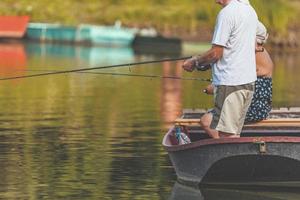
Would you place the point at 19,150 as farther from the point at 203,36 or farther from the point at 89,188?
the point at 203,36

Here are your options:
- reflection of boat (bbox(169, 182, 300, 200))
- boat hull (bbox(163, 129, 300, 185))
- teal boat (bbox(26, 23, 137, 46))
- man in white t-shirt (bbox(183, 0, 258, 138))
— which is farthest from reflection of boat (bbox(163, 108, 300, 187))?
teal boat (bbox(26, 23, 137, 46))

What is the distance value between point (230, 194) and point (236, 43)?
169 centimetres

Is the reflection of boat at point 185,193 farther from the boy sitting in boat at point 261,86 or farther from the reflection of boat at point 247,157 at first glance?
the boy sitting in boat at point 261,86

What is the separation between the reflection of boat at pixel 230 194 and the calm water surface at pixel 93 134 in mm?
13

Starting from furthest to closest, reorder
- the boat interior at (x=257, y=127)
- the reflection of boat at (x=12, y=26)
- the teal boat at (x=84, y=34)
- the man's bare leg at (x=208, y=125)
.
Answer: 1. the reflection of boat at (x=12, y=26)
2. the teal boat at (x=84, y=34)
3. the boat interior at (x=257, y=127)
4. the man's bare leg at (x=208, y=125)

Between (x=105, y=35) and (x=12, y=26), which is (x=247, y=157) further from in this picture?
(x=12, y=26)

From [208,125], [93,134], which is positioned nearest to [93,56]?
[93,134]

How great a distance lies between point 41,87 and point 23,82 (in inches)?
83.1

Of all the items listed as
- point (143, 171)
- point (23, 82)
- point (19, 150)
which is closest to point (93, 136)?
point (19, 150)

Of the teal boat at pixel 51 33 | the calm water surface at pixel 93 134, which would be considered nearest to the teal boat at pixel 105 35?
the teal boat at pixel 51 33

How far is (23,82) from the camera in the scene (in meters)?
32.7

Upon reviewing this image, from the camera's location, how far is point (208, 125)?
13273 millimetres

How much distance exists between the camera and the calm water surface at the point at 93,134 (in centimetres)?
1306

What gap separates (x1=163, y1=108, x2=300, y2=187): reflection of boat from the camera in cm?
1257
